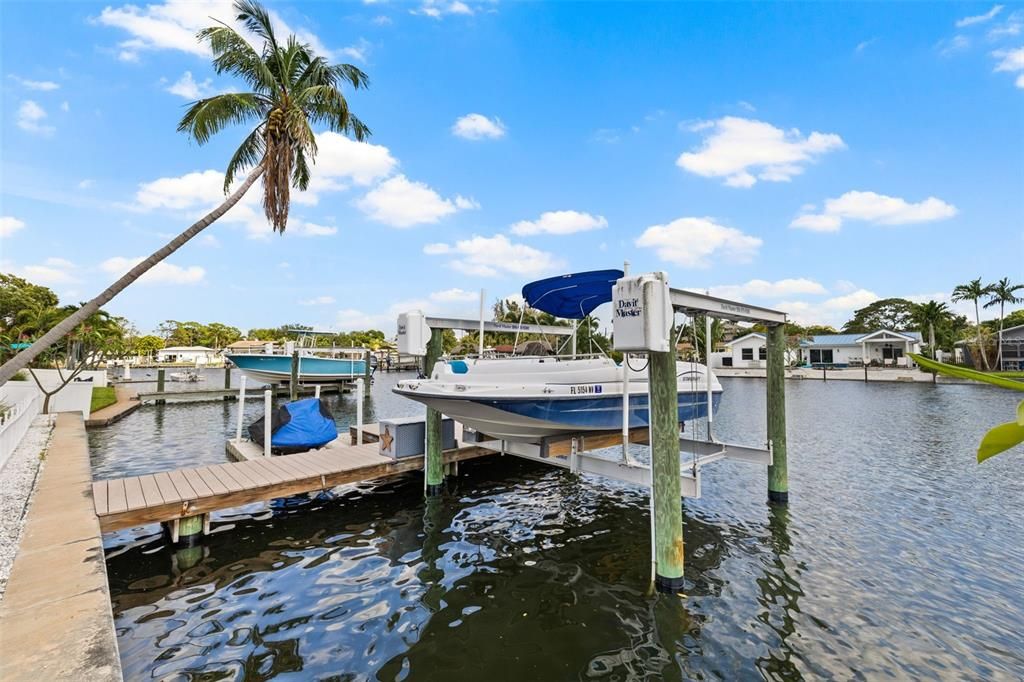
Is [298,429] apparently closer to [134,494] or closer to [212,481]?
[212,481]

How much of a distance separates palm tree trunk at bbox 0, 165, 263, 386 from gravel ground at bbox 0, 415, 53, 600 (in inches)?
55.1

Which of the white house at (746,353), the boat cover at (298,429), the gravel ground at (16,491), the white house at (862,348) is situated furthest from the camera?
the white house at (746,353)

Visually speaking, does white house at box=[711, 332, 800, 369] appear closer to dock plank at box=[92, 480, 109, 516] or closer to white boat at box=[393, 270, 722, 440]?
white boat at box=[393, 270, 722, 440]

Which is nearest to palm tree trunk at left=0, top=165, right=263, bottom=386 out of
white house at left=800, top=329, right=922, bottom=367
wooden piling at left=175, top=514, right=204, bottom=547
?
wooden piling at left=175, top=514, right=204, bottom=547

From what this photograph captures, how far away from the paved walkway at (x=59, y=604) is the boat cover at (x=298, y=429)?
406 cm

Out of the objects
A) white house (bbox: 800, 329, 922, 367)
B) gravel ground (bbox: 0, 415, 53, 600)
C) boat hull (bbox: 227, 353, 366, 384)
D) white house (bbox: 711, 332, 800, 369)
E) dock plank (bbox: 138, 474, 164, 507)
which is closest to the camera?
gravel ground (bbox: 0, 415, 53, 600)

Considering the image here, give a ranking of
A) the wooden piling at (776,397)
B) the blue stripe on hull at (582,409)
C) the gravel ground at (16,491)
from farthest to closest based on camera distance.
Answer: the wooden piling at (776,397) < the blue stripe on hull at (582,409) < the gravel ground at (16,491)

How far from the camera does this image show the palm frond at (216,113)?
12.3m

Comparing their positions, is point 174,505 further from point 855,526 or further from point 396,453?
point 855,526

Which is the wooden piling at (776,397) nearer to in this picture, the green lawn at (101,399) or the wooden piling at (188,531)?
the wooden piling at (188,531)

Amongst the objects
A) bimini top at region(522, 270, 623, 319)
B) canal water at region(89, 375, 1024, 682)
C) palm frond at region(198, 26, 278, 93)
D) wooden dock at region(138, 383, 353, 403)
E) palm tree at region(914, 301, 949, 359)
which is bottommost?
canal water at region(89, 375, 1024, 682)

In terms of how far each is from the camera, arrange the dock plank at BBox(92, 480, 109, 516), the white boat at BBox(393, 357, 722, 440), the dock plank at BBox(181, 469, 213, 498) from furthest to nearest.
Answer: the white boat at BBox(393, 357, 722, 440) → the dock plank at BBox(181, 469, 213, 498) → the dock plank at BBox(92, 480, 109, 516)

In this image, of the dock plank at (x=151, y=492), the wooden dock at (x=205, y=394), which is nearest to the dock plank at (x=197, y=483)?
the dock plank at (x=151, y=492)

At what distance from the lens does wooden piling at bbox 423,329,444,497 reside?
8188mm
